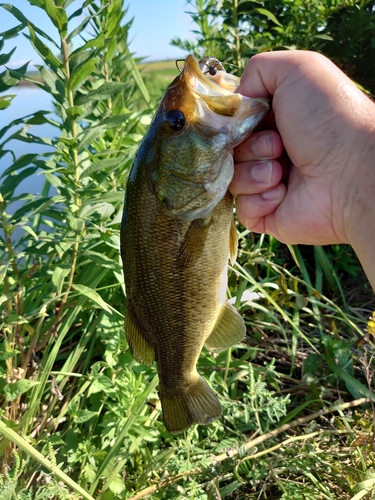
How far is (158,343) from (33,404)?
0.91 metres

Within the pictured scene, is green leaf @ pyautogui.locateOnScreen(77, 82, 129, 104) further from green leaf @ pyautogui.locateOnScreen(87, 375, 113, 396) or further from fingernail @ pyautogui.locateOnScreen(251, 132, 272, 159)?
green leaf @ pyautogui.locateOnScreen(87, 375, 113, 396)

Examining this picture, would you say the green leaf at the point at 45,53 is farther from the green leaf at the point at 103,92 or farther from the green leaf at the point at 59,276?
the green leaf at the point at 59,276

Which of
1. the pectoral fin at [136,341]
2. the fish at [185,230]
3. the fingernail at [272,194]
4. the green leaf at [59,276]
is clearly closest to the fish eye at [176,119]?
the fish at [185,230]

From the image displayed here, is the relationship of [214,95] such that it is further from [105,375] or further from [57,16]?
[105,375]

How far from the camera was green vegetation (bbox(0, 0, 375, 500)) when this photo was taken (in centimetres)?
194

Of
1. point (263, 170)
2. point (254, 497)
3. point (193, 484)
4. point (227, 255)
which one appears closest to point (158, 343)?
point (227, 255)

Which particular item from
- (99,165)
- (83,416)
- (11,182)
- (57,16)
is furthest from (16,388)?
(57,16)

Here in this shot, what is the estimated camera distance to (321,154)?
1.59 metres

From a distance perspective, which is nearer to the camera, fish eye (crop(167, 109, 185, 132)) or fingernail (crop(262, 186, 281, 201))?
fish eye (crop(167, 109, 185, 132))

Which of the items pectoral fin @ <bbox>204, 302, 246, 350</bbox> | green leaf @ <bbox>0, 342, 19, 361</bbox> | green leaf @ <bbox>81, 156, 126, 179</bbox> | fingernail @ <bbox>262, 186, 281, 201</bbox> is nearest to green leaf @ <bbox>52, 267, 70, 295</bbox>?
green leaf @ <bbox>0, 342, 19, 361</bbox>

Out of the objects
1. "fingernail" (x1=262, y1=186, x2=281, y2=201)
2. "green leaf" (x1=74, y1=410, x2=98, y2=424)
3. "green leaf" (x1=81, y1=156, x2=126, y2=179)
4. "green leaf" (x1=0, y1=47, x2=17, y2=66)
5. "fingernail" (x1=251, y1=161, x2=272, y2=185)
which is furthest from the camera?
"green leaf" (x1=74, y1=410, x2=98, y2=424)

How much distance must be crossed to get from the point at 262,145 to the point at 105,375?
1.59 metres

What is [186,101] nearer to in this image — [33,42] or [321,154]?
[321,154]

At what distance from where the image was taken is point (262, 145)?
1.59m
